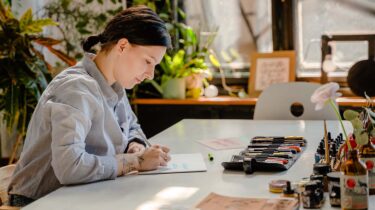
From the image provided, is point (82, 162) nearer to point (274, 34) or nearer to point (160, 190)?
point (160, 190)

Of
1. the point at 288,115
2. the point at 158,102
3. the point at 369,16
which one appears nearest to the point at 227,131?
the point at 288,115

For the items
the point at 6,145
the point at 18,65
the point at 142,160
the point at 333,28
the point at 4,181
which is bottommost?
the point at 6,145

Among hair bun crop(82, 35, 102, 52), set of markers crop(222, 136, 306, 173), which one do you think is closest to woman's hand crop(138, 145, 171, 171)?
set of markers crop(222, 136, 306, 173)

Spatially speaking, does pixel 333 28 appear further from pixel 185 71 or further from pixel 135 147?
pixel 135 147

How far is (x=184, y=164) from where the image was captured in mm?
2219

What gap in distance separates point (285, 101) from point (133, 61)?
50.1 inches

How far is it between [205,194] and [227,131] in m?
1.06

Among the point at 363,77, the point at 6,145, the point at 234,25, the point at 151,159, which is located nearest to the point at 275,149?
the point at 151,159

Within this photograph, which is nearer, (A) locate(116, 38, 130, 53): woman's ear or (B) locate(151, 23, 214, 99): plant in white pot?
(A) locate(116, 38, 130, 53): woman's ear

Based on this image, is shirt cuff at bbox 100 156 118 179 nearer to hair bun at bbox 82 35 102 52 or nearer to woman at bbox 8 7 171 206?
woman at bbox 8 7 171 206

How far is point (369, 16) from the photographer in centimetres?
407

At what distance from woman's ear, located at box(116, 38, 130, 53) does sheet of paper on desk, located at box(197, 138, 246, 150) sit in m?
0.58

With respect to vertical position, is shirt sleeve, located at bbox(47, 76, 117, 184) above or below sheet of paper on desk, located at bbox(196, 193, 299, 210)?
above

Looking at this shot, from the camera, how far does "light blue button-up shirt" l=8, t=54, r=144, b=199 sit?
1967 mm
